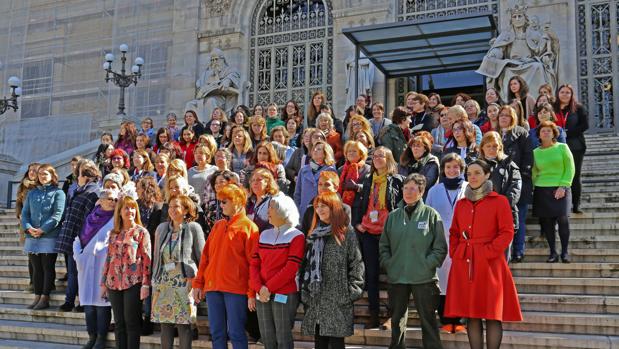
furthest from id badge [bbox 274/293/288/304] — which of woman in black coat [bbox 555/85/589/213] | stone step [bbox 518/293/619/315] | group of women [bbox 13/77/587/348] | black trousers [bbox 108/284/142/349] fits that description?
woman in black coat [bbox 555/85/589/213]

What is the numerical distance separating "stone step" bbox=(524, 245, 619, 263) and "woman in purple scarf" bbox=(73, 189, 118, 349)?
15.6 feet

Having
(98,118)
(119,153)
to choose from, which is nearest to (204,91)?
(98,118)

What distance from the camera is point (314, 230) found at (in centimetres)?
588

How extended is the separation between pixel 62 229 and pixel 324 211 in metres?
3.84

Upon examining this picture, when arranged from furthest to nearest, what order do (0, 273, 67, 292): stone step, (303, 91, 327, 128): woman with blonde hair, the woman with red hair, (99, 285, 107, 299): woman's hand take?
1. (303, 91, 327, 128): woman with blonde hair
2. (0, 273, 67, 292): stone step
3. (99, 285, 107, 299): woman's hand
4. the woman with red hair

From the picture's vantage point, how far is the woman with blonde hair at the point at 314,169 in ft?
23.9

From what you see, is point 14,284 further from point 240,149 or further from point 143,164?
point 240,149

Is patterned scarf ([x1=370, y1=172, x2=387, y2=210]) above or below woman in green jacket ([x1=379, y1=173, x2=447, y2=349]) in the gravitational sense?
above

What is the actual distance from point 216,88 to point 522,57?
8637 millimetres

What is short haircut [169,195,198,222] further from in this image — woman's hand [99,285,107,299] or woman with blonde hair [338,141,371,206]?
woman with blonde hair [338,141,371,206]

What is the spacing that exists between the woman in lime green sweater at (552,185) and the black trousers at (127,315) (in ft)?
14.5

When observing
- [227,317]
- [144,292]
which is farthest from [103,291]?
[227,317]

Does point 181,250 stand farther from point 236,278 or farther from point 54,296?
point 54,296

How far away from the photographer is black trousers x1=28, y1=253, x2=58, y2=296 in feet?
27.7
